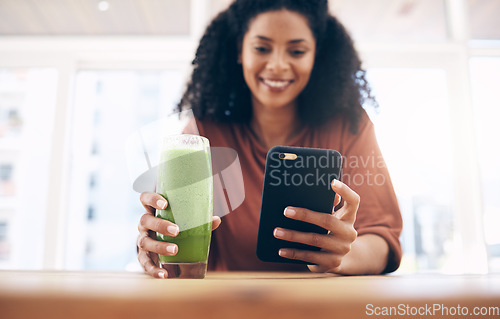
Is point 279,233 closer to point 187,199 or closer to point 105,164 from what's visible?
point 187,199

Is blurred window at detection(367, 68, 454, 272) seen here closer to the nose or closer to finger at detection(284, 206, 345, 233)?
the nose

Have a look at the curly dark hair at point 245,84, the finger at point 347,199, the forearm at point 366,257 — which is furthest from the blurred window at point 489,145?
the finger at point 347,199

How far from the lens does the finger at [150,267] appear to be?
22.0 inches

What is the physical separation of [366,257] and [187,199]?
0.42 meters

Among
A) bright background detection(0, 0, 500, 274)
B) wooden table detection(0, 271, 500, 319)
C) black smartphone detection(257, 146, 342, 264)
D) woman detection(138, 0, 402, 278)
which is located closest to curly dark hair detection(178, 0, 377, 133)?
woman detection(138, 0, 402, 278)

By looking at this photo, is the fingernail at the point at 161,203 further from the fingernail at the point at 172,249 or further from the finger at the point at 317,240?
the finger at the point at 317,240

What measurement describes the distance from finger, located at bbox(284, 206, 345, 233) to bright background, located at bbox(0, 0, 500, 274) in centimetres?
210

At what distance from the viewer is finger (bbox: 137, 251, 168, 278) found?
1.83ft

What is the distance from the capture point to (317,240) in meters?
0.67

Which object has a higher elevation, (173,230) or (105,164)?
(105,164)

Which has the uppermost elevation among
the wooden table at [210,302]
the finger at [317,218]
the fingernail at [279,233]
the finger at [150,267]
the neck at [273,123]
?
the neck at [273,123]

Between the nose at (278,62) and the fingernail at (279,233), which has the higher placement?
the nose at (278,62)

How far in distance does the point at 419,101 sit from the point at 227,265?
6.91 ft

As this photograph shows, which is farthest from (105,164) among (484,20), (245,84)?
(484,20)
